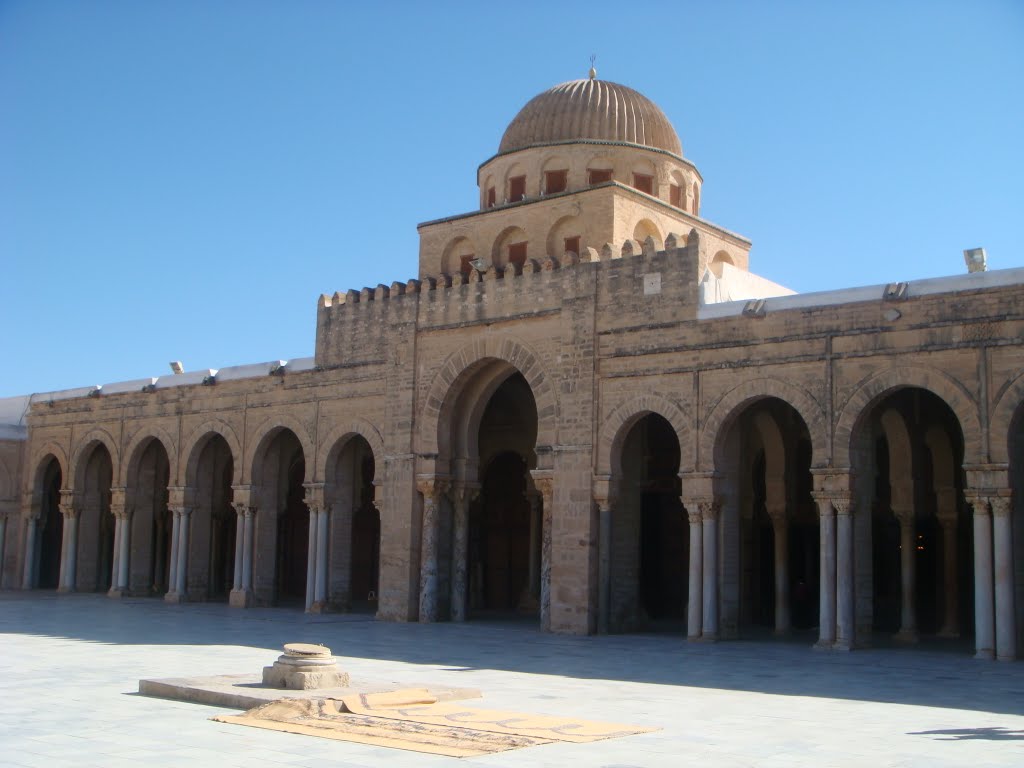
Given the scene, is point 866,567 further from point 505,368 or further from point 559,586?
point 505,368

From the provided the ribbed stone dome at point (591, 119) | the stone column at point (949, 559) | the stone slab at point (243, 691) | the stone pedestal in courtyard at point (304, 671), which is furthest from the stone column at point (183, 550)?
the stone pedestal in courtyard at point (304, 671)

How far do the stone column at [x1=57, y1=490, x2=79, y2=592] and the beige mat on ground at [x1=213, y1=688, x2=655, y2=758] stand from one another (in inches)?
846

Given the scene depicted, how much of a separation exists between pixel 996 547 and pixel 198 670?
1009 centimetres

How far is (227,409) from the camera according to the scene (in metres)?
25.7

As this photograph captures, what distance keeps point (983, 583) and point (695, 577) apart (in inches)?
170

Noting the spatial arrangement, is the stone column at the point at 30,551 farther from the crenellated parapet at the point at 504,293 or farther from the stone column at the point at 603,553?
the stone column at the point at 603,553

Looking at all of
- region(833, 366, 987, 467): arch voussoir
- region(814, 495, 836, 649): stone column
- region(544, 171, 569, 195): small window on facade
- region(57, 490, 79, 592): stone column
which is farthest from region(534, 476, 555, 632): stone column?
region(57, 490, 79, 592): stone column

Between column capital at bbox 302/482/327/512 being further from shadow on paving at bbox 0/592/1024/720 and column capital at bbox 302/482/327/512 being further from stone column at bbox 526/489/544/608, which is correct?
stone column at bbox 526/489/544/608

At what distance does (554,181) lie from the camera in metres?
23.6

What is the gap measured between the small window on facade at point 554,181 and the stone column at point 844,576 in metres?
9.77

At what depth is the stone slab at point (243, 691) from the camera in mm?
9797

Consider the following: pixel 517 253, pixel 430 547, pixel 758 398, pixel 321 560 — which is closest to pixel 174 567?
pixel 321 560

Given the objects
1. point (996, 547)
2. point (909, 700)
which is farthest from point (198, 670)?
point (996, 547)

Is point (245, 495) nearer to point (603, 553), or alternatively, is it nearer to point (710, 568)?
point (603, 553)
